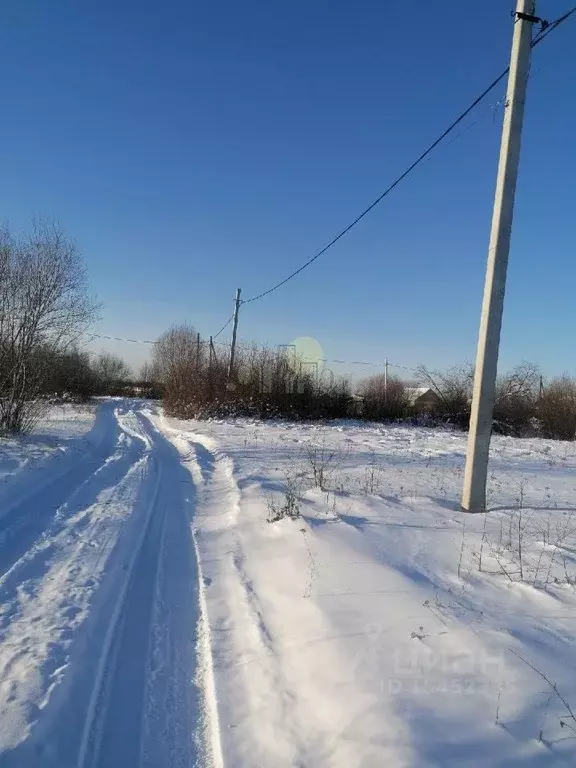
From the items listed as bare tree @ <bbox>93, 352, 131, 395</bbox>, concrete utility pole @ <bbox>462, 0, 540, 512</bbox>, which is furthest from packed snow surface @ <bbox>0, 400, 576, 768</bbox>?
bare tree @ <bbox>93, 352, 131, 395</bbox>

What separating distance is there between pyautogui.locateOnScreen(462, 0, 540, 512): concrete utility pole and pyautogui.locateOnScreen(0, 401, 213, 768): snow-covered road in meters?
4.09

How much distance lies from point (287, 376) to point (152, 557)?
24.7 m

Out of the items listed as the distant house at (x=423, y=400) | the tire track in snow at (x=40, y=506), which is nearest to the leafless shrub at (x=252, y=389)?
the distant house at (x=423, y=400)

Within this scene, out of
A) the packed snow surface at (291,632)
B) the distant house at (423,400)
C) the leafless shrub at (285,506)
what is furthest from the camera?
the distant house at (423,400)

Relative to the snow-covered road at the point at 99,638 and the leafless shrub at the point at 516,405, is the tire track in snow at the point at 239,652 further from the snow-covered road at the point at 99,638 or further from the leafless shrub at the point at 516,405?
the leafless shrub at the point at 516,405

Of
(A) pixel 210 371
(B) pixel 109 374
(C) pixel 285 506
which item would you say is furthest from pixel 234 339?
(B) pixel 109 374

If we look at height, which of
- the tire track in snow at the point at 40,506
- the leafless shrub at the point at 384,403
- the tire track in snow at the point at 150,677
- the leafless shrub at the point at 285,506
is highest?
the leafless shrub at the point at 384,403

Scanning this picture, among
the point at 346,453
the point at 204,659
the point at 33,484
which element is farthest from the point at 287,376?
the point at 204,659

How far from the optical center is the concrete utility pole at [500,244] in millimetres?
6645

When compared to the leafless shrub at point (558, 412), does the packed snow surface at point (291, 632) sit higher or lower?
lower

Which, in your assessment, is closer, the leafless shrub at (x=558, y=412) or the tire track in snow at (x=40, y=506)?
the tire track in snow at (x=40, y=506)

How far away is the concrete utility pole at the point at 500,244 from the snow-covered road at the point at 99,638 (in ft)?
13.4

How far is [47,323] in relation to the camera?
1562 cm

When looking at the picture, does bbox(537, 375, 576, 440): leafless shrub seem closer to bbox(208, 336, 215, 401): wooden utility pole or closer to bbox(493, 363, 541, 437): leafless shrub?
bbox(493, 363, 541, 437): leafless shrub
